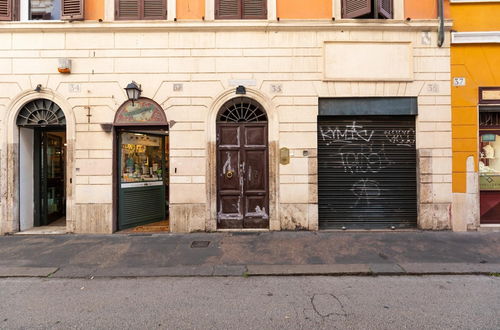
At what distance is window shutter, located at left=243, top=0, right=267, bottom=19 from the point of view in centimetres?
716

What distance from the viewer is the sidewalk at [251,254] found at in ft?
15.4

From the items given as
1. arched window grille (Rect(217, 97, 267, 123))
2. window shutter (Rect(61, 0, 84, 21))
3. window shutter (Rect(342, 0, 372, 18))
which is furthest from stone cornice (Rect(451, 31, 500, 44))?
window shutter (Rect(61, 0, 84, 21))

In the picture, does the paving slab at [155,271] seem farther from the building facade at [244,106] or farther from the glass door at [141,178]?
the glass door at [141,178]

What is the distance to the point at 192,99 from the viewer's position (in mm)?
7012

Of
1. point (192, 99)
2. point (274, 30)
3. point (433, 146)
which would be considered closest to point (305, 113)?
point (274, 30)

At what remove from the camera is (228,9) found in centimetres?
714

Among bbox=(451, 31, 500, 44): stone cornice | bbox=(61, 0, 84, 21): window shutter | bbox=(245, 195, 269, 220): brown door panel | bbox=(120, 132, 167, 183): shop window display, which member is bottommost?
bbox=(245, 195, 269, 220): brown door panel

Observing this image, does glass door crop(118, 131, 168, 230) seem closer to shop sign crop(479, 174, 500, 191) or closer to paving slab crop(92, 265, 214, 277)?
paving slab crop(92, 265, 214, 277)

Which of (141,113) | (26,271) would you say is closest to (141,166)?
(141,113)

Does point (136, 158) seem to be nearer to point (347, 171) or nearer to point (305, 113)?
point (305, 113)

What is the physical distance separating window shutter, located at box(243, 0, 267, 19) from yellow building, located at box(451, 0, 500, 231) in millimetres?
5118

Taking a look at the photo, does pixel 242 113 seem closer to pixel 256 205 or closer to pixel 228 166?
pixel 228 166

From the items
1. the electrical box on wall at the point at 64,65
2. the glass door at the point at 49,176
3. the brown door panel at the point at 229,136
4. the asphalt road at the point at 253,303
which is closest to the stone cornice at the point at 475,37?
the asphalt road at the point at 253,303

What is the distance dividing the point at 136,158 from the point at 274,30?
519 cm
